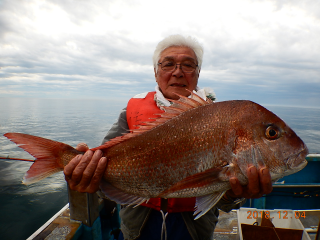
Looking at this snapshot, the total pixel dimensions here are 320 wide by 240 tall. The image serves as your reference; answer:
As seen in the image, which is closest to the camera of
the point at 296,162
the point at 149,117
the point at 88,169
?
the point at 296,162

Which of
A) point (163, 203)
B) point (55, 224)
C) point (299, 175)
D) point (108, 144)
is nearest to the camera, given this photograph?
point (108, 144)

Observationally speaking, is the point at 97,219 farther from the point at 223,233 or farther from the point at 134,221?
the point at 223,233

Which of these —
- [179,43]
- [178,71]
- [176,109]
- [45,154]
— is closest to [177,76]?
[178,71]

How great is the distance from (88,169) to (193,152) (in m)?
0.98

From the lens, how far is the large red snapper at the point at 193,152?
1.37 meters

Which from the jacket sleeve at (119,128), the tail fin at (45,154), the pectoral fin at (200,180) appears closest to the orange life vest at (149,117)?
the jacket sleeve at (119,128)

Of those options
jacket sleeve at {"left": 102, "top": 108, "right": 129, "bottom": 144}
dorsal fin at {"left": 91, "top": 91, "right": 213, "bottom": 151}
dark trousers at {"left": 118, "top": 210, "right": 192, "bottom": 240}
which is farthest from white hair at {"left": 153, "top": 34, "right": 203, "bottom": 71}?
dark trousers at {"left": 118, "top": 210, "right": 192, "bottom": 240}

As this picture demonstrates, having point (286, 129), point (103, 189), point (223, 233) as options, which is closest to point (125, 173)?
point (103, 189)

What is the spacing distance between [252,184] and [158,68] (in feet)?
6.27

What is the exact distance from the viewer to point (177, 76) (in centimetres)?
245

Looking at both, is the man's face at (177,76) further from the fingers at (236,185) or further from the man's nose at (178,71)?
the fingers at (236,185)

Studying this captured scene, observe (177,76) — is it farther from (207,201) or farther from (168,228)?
(168,228)

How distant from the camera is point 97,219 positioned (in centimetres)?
327

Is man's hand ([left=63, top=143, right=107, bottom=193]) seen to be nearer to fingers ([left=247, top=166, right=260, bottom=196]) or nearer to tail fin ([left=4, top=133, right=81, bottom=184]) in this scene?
tail fin ([left=4, top=133, right=81, bottom=184])
